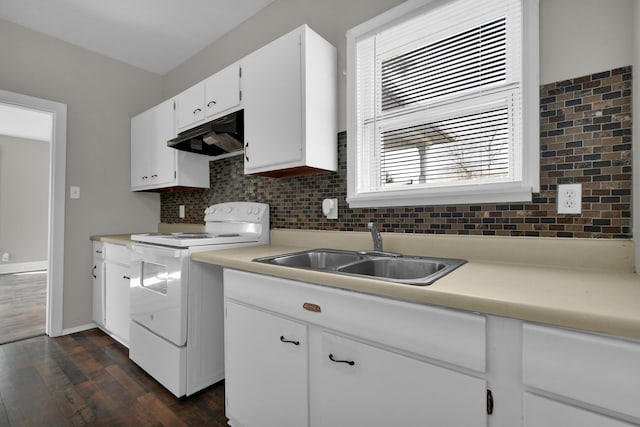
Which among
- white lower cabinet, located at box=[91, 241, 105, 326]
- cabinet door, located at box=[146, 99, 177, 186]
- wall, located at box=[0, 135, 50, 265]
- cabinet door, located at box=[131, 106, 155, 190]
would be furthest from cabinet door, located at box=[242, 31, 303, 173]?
wall, located at box=[0, 135, 50, 265]

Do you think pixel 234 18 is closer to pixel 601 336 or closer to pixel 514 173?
pixel 514 173

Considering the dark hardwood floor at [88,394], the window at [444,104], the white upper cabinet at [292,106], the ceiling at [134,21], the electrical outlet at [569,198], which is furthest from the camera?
the ceiling at [134,21]

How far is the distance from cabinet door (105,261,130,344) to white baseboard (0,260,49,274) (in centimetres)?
432

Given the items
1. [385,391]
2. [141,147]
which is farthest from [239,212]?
[385,391]

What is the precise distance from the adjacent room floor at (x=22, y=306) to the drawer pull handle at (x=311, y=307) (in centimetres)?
292

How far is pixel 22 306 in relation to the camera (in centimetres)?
342

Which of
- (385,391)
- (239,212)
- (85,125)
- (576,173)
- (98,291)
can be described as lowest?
(98,291)

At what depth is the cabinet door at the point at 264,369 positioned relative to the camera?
121 cm

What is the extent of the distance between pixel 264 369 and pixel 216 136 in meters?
1.57

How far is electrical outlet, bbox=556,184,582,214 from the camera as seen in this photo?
1.19m

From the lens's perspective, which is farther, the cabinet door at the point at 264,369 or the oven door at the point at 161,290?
the oven door at the point at 161,290

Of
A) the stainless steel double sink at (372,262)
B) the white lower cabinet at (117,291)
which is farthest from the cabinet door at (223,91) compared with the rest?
the white lower cabinet at (117,291)

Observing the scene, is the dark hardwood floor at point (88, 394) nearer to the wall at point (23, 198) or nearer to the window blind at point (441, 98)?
the window blind at point (441, 98)

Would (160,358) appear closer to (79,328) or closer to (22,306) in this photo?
(79,328)
